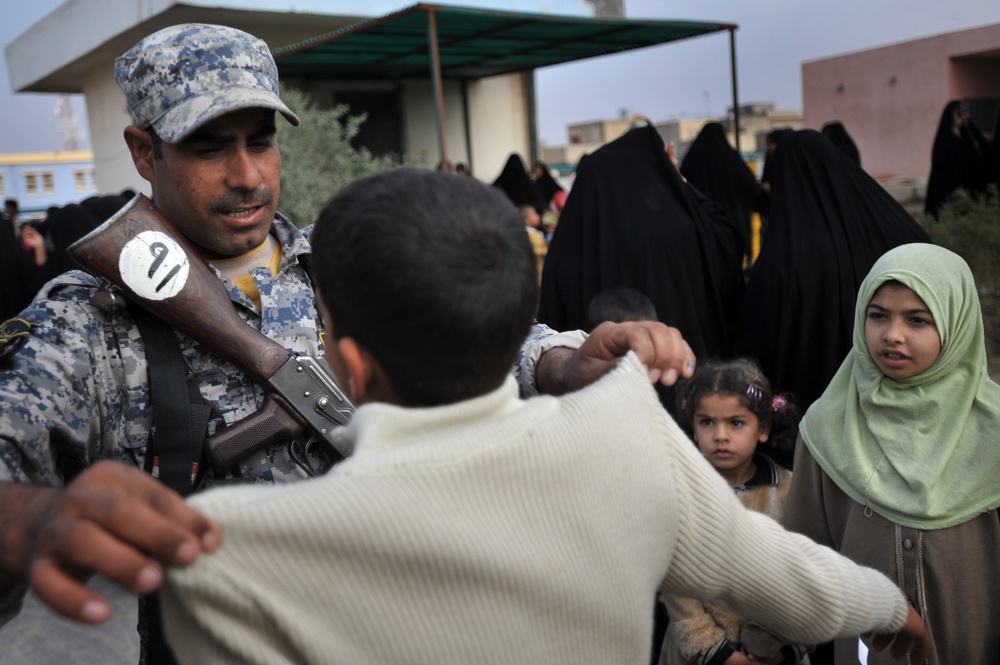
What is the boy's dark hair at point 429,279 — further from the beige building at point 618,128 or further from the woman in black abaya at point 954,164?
the beige building at point 618,128

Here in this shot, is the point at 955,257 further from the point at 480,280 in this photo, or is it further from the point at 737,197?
the point at 737,197

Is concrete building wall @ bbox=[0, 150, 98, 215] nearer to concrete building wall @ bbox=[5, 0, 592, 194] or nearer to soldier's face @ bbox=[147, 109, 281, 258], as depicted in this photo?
concrete building wall @ bbox=[5, 0, 592, 194]

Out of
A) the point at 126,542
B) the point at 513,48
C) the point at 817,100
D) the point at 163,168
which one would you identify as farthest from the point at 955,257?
the point at 817,100

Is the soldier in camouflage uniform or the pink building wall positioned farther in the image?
the pink building wall

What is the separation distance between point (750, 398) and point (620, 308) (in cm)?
58

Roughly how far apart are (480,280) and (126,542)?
45 cm

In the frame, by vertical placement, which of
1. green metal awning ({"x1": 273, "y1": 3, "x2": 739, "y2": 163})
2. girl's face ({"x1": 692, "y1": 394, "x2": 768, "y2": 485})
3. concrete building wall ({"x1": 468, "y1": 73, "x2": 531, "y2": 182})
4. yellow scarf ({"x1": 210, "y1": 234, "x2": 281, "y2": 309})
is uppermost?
green metal awning ({"x1": 273, "y1": 3, "x2": 739, "y2": 163})

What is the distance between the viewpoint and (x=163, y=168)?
1.51 meters

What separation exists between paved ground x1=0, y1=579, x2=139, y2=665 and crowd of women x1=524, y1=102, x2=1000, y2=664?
1.43m

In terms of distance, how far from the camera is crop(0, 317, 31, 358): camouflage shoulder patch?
4.06 feet

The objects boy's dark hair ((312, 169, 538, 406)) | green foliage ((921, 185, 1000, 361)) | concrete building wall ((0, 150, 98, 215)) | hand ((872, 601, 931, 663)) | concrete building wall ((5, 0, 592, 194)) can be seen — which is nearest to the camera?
boy's dark hair ((312, 169, 538, 406))

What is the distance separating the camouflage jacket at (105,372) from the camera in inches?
Result: 47.6

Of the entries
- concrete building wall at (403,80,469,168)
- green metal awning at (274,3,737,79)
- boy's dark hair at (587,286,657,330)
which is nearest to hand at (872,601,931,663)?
boy's dark hair at (587,286,657,330)

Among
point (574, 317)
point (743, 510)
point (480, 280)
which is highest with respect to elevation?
point (480, 280)
